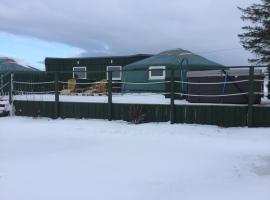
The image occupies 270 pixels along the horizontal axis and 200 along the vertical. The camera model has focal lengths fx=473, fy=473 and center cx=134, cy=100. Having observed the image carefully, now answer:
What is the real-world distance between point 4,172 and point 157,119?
186 inches

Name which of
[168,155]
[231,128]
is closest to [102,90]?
[231,128]

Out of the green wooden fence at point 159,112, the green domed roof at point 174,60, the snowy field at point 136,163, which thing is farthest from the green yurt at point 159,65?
the snowy field at point 136,163

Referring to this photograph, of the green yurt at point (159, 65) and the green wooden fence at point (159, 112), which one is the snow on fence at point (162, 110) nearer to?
the green wooden fence at point (159, 112)

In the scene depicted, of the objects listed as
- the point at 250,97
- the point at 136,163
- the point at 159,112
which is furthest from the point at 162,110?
the point at 136,163

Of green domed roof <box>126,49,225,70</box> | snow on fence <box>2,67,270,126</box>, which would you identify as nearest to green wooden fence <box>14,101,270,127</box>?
snow on fence <box>2,67,270,126</box>

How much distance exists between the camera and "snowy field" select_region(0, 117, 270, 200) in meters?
5.28

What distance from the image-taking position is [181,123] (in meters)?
9.91

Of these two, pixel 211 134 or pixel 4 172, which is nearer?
pixel 4 172

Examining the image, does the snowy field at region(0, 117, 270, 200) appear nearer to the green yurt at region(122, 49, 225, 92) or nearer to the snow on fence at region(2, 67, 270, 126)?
the snow on fence at region(2, 67, 270, 126)

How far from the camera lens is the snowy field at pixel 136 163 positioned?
5281 millimetres

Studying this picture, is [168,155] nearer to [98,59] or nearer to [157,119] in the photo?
[157,119]

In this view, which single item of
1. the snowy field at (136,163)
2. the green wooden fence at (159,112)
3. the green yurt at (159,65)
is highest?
the green yurt at (159,65)

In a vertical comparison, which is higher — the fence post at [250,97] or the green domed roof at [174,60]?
the green domed roof at [174,60]

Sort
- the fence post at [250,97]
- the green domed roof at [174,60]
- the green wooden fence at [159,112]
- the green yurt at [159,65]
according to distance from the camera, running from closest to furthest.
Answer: the fence post at [250,97] → the green wooden fence at [159,112] → the green yurt at [159,65] → the green domed roof at [174,60]
